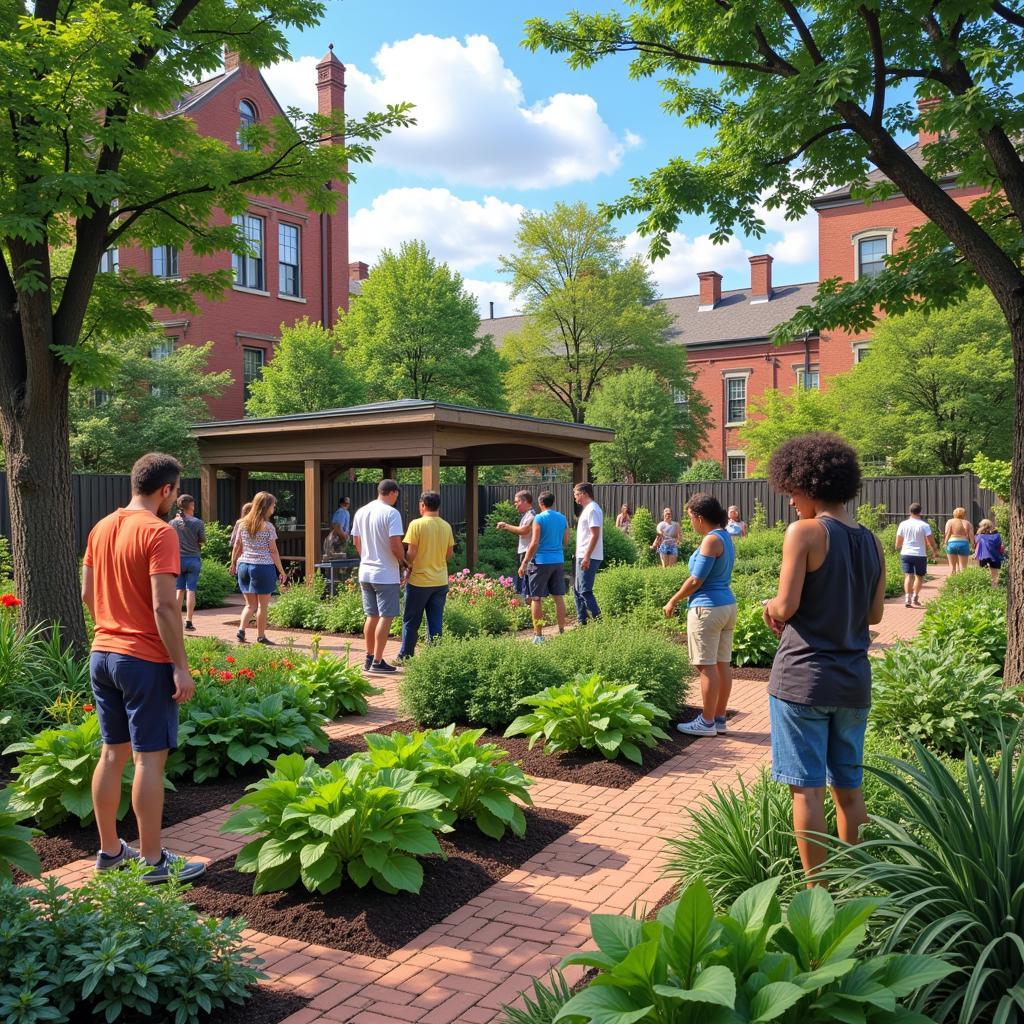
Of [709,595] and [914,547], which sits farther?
[914,547]

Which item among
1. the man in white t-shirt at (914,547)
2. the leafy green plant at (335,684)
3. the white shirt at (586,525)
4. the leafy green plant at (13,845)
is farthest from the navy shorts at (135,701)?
the man in white t-shirt at (914,547)

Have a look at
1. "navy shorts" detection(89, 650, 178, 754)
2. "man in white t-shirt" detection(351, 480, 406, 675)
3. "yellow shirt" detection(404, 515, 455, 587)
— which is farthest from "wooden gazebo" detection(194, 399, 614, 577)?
"navy shorts" detection(89, 650, 178, 754)

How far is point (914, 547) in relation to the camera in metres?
15.6

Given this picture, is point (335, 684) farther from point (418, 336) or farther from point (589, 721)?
point (418, 336)

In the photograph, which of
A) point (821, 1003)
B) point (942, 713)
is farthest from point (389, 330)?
point (821, 1003)

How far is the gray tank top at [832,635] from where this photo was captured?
3.50 metres

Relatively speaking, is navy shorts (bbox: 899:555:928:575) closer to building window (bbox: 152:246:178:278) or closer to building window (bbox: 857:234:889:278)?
building window (bbox: 152:246:178:278)

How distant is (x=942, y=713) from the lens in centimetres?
628

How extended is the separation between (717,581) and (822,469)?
3.38 metres

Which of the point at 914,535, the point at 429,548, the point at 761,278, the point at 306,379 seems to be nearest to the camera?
the point at 429,548

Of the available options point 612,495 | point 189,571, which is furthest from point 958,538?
point 612,495

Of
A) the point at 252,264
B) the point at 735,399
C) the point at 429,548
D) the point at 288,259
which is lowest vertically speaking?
the point at 429,548

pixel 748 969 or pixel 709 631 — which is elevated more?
pixel 709 631

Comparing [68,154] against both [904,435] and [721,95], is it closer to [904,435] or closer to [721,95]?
[721,95]
